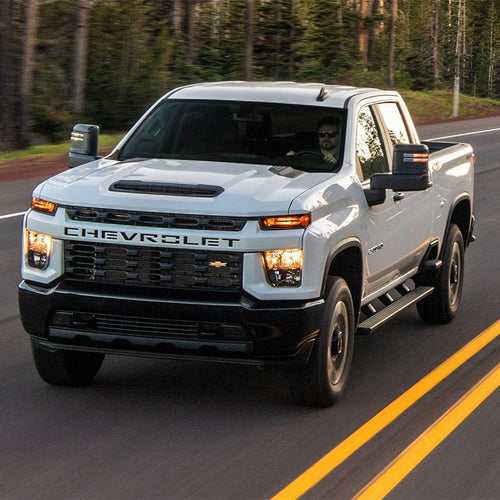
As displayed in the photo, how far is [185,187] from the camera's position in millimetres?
6668

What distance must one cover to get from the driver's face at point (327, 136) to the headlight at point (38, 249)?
1.96 metres

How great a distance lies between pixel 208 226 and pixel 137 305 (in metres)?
0.56

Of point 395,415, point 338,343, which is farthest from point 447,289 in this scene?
point 395,415

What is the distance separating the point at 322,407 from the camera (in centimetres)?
700

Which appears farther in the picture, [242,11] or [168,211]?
[242,11]

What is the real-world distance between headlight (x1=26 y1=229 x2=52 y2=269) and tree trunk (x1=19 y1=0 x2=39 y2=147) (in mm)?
18728

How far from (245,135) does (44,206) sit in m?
1.63

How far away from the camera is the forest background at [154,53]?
26906mm

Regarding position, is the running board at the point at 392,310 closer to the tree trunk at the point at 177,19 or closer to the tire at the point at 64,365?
the tire at the point at 64,365

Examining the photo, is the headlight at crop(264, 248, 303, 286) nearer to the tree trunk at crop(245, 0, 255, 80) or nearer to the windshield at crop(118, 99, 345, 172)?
the windshield at crop(118, 99, 345, 172)

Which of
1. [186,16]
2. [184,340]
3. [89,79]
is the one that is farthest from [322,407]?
[186,16]

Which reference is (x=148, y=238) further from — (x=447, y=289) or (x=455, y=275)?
(x=455, y=275)

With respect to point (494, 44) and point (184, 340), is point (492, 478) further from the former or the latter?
point (494, 44)

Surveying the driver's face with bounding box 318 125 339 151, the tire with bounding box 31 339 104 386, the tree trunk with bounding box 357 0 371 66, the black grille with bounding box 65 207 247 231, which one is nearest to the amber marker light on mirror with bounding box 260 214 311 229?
the black grille with bounding box 65 207 247 231
